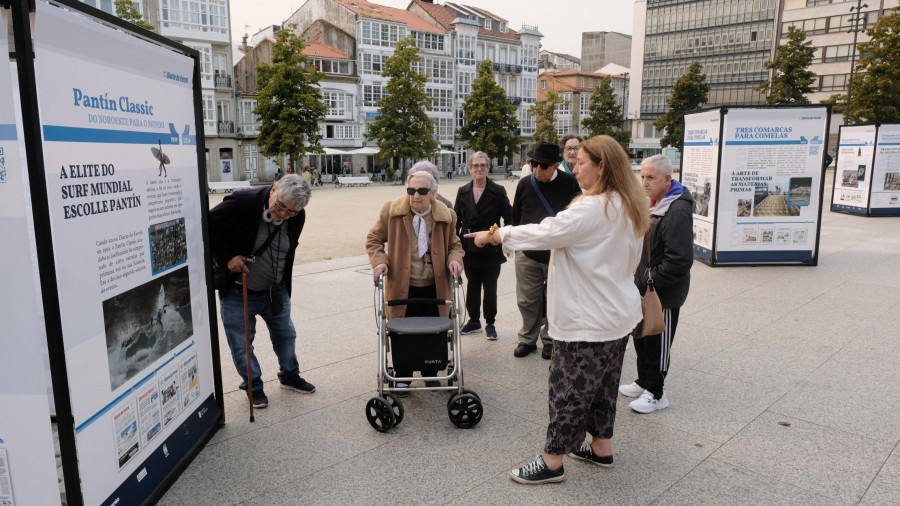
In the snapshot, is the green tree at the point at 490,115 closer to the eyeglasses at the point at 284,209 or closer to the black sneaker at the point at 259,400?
the black sneaker at the point at 259,400

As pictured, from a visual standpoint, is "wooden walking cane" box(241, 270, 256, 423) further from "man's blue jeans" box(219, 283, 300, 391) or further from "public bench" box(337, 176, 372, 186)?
"public bench" box(337, 176, 372, 186)

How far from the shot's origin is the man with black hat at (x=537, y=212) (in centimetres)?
532

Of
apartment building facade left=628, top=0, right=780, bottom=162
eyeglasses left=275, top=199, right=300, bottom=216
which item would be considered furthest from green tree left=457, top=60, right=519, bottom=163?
eyeglasses left=275, top=199, right=300, bottom=216

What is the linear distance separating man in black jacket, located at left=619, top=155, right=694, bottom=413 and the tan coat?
136 centimetres

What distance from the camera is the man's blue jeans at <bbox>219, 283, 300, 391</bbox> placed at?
4301mm

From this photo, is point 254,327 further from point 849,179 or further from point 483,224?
point 849,179

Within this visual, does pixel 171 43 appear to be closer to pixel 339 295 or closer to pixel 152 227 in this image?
pixel 152 227

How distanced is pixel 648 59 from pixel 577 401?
81621mm

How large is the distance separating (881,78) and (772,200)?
24.2 m

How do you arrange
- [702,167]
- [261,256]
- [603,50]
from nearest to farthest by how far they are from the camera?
[261,256] < [702,167] < [603,50]

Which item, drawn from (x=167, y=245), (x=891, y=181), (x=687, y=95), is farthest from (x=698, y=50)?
(x=167, y=245)

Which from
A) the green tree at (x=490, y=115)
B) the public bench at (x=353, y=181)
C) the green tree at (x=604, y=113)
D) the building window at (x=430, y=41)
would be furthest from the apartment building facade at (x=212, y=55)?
the green tree at (x=604, y=113)

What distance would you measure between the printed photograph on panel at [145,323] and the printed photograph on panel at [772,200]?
8638mm

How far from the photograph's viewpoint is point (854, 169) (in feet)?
54.6
